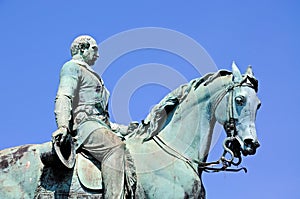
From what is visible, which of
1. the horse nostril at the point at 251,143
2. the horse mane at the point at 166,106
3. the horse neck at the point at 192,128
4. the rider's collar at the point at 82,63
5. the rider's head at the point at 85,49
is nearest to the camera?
the horse nostril at the point at 251,143

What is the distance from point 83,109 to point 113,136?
0.71 metres

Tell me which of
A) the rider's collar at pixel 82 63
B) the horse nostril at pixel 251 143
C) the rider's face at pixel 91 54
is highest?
the rider's face at pixel 91 54

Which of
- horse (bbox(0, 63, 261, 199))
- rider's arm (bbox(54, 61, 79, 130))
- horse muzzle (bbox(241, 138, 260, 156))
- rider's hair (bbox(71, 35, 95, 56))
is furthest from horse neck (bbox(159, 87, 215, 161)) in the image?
rider's hair (bbox(71, 35, 95, 56))

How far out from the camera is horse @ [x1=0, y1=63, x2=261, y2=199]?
32.5 ft

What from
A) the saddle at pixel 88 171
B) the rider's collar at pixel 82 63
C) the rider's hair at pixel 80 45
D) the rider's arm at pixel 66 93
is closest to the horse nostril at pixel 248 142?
the saddle at pixel 88 171

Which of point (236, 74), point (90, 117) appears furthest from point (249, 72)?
point (90, 117)

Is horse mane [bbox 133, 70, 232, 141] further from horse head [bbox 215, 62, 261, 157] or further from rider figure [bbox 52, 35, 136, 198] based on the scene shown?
rider figure [bbox 52, 35, 136, 198]

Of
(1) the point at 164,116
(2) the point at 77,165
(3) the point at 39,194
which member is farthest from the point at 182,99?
(3) the point at 39,194

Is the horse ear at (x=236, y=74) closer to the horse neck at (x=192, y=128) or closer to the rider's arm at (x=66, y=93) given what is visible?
the horse neck at (x=192, y=128)

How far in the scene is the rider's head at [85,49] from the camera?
1104cm

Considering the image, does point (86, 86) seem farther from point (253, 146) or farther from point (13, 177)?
point (253, 146)

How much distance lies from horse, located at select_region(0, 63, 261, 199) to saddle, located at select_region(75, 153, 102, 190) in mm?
20

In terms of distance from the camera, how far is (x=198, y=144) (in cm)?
1026

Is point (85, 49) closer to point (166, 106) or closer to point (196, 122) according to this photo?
point (166, 106)
